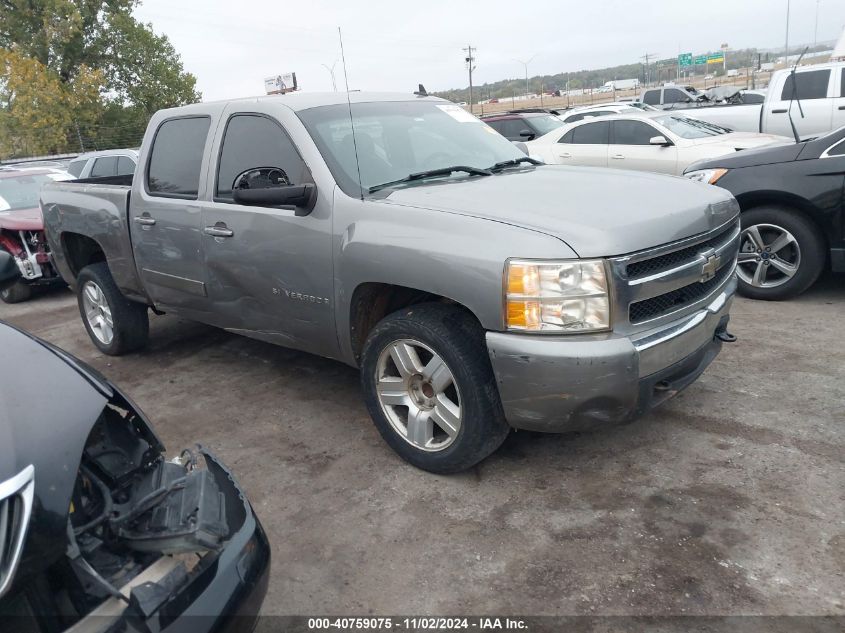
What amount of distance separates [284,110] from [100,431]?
2427 millimetres

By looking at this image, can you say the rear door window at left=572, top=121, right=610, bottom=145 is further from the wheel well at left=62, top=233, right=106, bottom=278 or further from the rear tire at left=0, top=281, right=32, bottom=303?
the rear tire at left=0, top=281, right=32, bottom=303

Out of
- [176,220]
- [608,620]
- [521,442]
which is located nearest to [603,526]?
[608,620]

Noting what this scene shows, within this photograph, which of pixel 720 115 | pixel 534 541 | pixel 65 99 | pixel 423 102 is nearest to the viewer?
pixel 534 541

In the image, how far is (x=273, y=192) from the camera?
337 cm

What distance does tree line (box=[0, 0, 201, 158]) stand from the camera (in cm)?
3152

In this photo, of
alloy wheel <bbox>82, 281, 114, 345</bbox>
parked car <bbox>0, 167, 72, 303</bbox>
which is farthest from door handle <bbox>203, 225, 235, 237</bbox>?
parked car <bbox>0, 167, 72, 303</bbox>

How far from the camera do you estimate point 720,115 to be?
1266cm

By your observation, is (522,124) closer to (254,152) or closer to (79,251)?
(79,251)

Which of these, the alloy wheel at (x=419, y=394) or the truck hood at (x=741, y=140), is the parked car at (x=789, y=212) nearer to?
the truck hood at (x=741, y=140)

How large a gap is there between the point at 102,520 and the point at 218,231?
255 centimetres

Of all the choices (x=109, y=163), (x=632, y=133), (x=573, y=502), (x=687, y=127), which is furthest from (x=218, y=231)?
(x=109, y=163)

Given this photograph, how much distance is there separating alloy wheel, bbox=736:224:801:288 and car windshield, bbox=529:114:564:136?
29.7ft

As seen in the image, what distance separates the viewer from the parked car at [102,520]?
155cm

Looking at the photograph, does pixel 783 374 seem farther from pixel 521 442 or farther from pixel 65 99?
pixel 65 99
